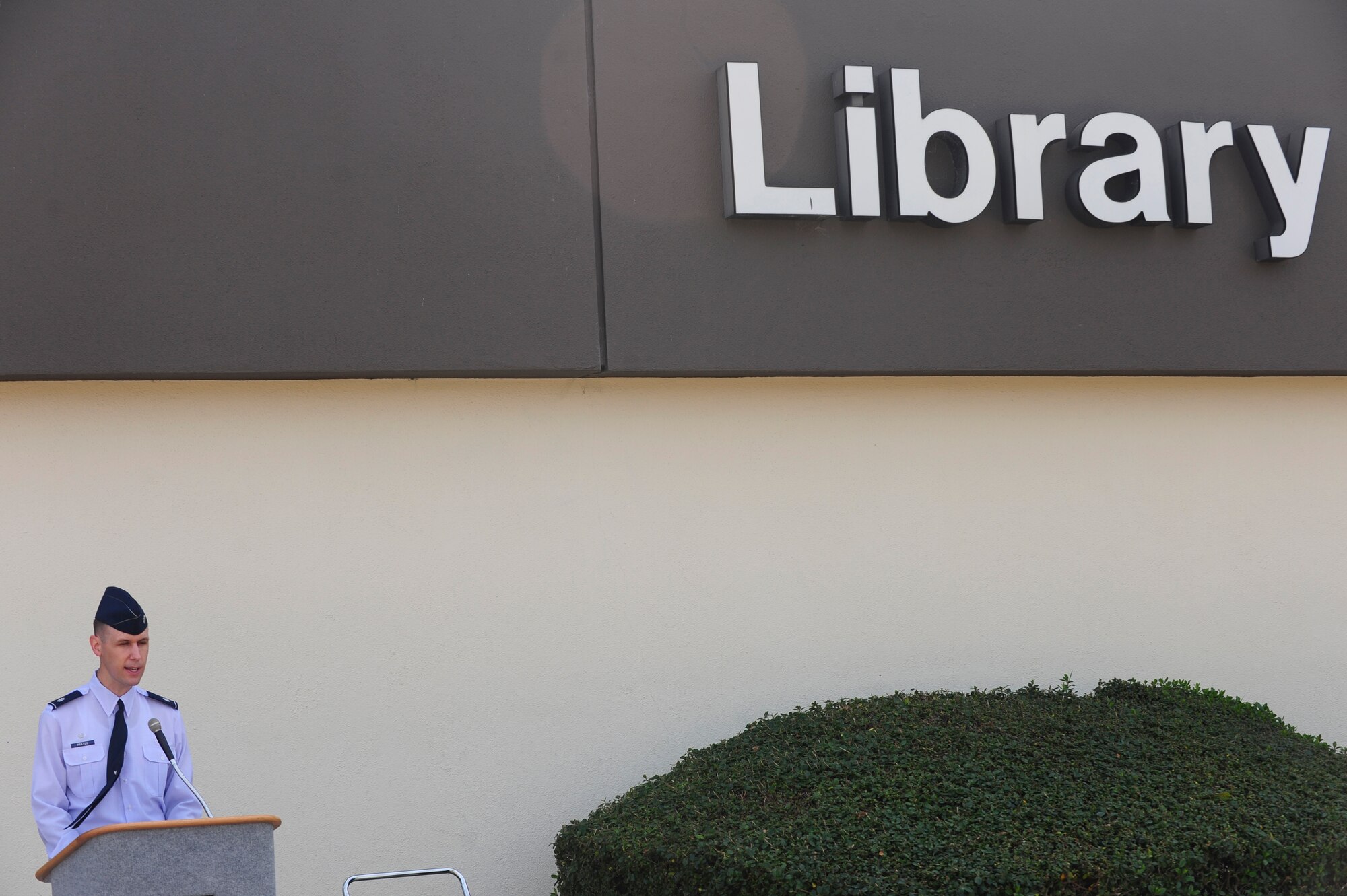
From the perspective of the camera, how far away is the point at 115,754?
190 inches

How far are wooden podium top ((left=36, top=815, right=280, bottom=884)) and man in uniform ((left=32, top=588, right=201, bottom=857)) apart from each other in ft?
2.12

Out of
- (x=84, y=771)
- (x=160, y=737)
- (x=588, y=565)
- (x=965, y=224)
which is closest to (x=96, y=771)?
(x=84, y=771)

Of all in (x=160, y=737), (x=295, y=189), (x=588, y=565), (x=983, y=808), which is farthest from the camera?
(x=588, y=565)

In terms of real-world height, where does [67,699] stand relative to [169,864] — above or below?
above

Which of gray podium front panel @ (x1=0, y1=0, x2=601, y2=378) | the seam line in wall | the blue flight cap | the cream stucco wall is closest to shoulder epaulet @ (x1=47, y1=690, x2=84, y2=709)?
the blue flight cap

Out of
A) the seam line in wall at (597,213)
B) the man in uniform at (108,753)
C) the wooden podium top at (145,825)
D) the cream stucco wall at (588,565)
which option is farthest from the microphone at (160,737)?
the seam line in wall at (597,213)

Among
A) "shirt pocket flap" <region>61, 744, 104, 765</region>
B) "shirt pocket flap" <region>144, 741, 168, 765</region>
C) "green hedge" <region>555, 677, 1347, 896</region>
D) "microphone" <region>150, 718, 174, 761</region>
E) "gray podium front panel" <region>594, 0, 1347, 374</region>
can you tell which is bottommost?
"green hedge" <region>555, 677, 1347, 896</region>

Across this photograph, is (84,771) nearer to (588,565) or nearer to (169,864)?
(169,864)

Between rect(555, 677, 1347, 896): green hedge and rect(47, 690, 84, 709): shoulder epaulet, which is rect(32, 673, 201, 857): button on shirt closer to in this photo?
rect(47, 690, 84, 709): shoulder epaulet

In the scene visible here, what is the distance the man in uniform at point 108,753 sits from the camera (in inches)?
185

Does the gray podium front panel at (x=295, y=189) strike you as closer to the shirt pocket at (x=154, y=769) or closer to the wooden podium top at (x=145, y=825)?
the shirt pocket at (x=154, y=769)

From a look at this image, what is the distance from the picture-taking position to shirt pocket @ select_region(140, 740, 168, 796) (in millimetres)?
4895

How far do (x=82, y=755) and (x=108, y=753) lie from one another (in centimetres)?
9

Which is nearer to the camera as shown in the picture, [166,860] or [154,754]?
[166,860]
